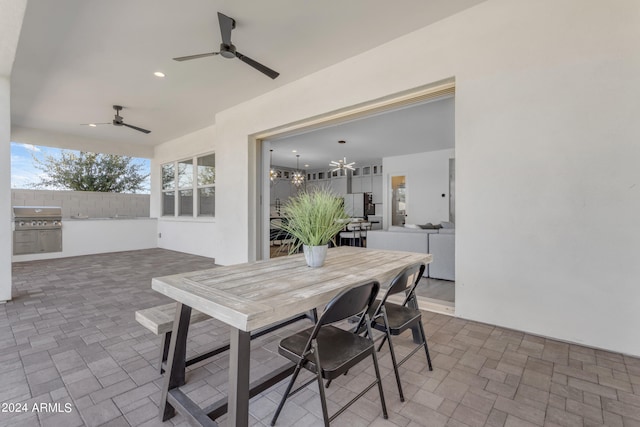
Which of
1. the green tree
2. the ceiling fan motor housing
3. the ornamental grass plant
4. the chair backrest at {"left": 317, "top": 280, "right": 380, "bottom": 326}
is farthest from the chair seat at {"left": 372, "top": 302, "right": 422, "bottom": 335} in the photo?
the green tree

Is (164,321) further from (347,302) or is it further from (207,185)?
(207,185)

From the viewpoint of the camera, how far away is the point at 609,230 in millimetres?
2068

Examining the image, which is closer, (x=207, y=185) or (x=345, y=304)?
(x=345, y=304)

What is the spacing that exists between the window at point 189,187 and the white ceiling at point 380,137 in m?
1.67

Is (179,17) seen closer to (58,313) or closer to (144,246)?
(58,313)

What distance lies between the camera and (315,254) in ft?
6.00

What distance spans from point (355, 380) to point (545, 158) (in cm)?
223

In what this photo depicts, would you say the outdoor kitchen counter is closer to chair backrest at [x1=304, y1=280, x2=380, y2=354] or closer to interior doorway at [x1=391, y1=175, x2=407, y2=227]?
interior doorway at [x1=391, y1=175, x2=407, y2=227]

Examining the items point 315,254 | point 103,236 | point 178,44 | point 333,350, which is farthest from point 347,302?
point 103,236

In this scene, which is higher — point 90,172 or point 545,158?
point 90,172

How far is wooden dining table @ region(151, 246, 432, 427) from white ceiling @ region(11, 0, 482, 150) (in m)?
2.26

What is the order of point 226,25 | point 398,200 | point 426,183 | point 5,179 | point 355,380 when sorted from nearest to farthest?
point 355,380 → point 226,25 → point 5,179 → point 426,183 → point 398,200

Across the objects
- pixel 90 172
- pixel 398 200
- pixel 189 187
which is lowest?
pixel 398 200

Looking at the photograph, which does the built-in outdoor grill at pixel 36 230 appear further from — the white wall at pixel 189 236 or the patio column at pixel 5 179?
the patio column at pixel 5 179
